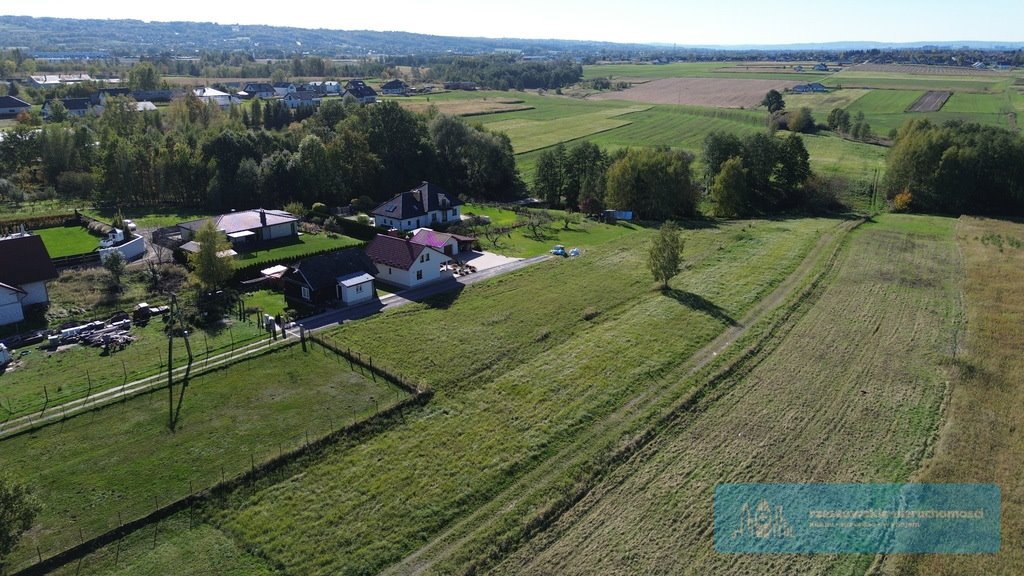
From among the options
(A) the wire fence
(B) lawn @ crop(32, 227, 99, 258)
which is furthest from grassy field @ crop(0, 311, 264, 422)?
(B) lawn @ crop(32, 227, 99, 258)

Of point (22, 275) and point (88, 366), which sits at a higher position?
point (22, 275)

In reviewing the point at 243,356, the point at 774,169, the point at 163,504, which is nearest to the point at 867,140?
the point at 774,169

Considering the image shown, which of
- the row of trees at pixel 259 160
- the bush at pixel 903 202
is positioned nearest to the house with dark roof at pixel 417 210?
the row of trees at pixel 259 160

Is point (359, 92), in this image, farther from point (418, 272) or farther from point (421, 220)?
point (418, 272)

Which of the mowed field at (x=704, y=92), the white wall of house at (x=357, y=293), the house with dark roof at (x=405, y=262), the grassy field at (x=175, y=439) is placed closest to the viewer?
the grassy field at (x=175, y=439)

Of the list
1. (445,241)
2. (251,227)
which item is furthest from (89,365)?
(445,241)

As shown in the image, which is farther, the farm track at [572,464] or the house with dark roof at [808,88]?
the house with dark roof at [808,88]

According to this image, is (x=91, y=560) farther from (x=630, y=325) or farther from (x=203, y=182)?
(x=203, y=182)

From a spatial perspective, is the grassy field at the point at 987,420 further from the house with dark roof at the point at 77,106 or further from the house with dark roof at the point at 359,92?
the house with dark roof at the point at 359,92
